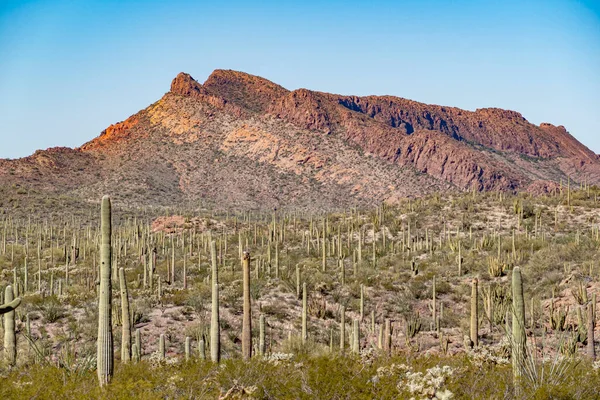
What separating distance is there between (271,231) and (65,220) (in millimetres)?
23687

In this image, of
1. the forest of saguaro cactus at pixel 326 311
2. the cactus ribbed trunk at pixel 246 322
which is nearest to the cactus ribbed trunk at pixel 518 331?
the forest of saguaro cactus at pixel 326 311

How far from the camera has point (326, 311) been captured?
71.5 ft

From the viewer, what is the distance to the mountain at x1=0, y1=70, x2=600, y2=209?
242 feet

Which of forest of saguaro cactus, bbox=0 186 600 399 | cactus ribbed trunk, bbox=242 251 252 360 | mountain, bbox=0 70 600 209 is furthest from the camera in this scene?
mountain, bbox=0 70 600 209

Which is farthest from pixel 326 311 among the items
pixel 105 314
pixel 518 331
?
pixel 105 314

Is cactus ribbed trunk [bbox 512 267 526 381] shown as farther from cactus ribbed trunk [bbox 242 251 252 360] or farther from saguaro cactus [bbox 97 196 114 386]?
saguaro cactus [bbox 97 196 114 386]

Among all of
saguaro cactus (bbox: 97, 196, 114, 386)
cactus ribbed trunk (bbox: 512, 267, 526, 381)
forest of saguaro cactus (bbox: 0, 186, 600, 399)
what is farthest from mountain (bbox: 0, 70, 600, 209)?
cactus ribbed trunk (bbox: 512, 267, 526, 381)

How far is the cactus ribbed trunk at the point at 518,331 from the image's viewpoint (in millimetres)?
8359

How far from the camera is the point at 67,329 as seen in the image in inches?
715

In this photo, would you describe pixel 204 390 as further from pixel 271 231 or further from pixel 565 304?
pixel 271 231

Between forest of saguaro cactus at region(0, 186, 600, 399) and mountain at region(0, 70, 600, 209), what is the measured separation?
2638 centimetres

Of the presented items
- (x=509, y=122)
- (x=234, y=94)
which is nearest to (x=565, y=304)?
(x=234, y=94)

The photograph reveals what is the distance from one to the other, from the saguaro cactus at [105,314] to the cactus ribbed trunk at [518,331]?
230 inches

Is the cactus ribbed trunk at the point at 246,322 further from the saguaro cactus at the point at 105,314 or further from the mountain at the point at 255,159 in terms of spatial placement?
the mountain at the point at 255,159
